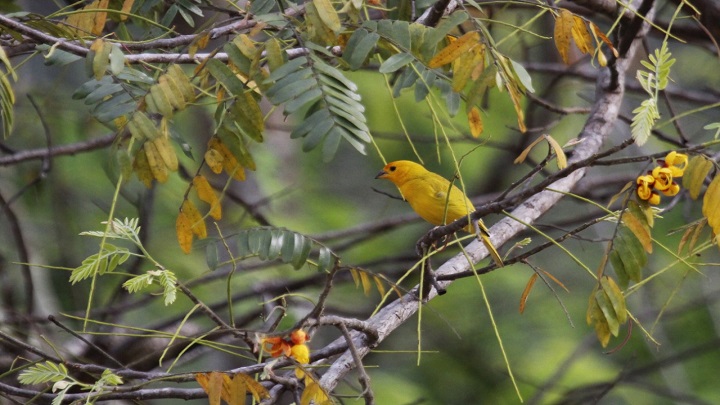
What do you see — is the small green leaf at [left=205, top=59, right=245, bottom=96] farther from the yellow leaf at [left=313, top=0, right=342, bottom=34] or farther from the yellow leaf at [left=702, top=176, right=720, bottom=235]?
the yellow leaf at [left=702, top=176, right=720, bottom=235]

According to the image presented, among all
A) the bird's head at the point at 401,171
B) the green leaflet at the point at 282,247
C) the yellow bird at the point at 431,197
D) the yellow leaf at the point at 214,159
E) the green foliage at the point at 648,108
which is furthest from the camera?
the bird's head at the point at 401,171

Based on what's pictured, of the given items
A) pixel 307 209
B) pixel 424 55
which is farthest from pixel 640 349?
pixel 424 55

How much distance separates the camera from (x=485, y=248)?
10.4 ft

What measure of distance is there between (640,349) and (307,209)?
109 inches

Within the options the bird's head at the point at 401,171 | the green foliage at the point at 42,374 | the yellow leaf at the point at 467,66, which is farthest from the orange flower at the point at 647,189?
the bird's head at the point at 401,171

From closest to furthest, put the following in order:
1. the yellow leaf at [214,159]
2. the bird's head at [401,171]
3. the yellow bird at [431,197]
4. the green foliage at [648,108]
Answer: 1. the green foliage at [648,108]
2. the yellow leaf at [214,159]
3. the yellow bird at [431,197]
4. the bird's head at [401,171]

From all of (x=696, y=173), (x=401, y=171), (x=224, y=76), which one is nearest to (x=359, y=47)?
(x=224, y=76)

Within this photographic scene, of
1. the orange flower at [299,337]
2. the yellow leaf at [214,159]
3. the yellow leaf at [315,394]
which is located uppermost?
the yellow leaf at [214,159]

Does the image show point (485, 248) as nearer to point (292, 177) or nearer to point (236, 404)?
point (236, 404)

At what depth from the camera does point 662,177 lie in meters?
1.82

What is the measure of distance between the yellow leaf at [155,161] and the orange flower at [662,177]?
1060mm

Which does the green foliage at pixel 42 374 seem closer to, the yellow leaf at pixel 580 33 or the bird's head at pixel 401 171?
the yellow leaf at pixel 580 33

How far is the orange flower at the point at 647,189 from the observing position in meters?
1.84

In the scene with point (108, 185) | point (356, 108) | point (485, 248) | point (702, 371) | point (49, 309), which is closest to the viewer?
point (356, 108)
